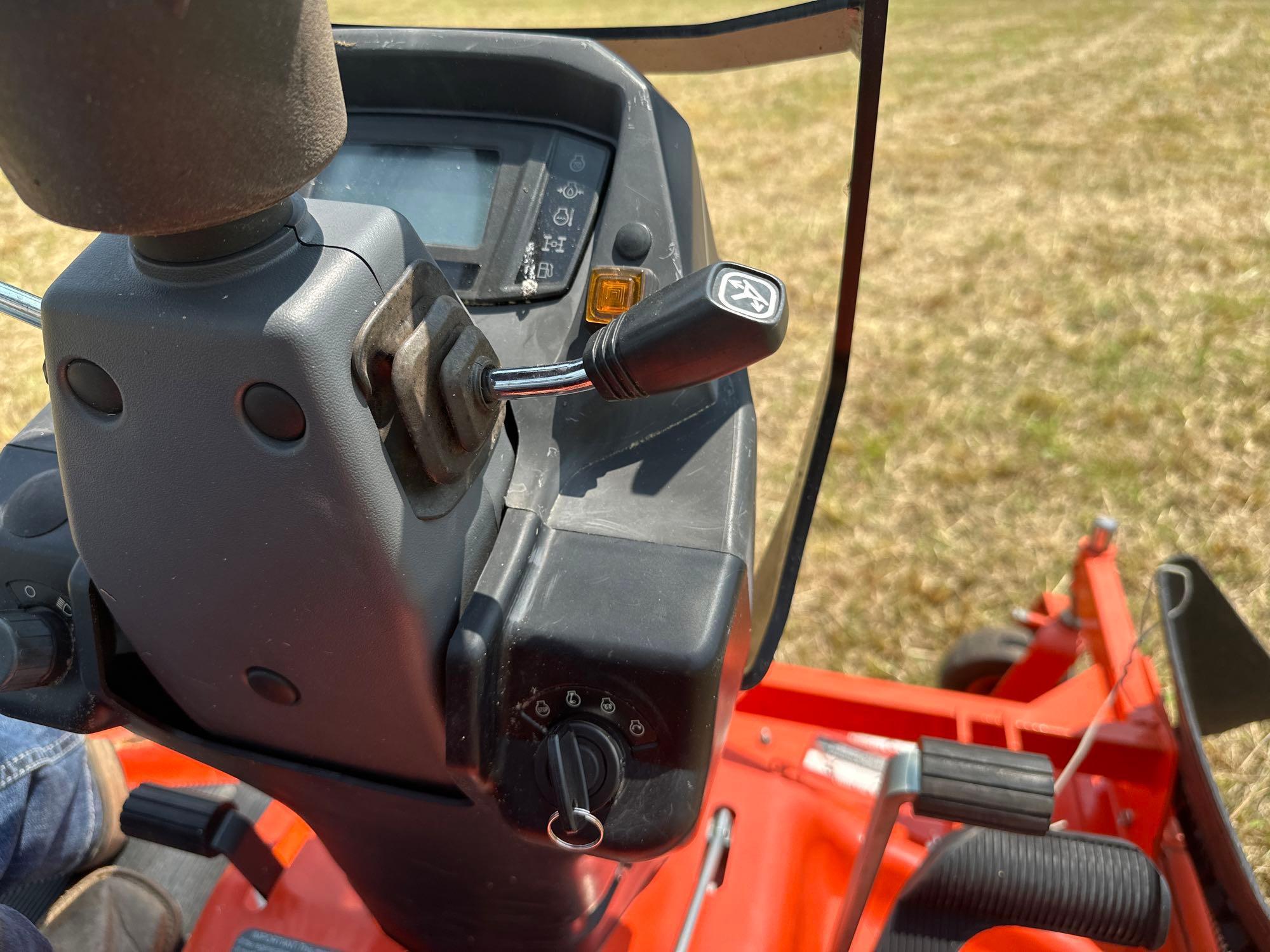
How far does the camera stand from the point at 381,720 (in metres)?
0.65

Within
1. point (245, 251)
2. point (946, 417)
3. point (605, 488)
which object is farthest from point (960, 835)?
point (946, 417)

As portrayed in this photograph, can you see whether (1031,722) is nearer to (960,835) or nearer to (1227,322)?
(960,835)

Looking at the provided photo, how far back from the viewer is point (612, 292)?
832 millimetres

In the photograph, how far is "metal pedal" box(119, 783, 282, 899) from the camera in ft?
2.93

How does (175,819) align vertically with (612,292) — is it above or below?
below

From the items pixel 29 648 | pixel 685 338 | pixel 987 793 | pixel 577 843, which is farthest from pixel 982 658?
pixel 29 648

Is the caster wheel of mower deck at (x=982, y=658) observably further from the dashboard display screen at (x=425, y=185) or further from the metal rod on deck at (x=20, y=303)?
the metal rod on deck at (x=20, y=303)

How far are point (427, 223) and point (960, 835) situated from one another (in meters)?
0.70

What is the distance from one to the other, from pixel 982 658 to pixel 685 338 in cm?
126

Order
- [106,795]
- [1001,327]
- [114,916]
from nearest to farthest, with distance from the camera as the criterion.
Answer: [114,916]
[106,795]
[1001,327]

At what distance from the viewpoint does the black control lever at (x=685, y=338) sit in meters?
0.53

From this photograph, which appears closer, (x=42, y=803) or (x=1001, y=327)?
(x=42, y=803)

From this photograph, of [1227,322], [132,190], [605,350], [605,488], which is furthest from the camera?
[1227,322]

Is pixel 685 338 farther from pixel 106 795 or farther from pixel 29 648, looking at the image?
pixel 106 795
